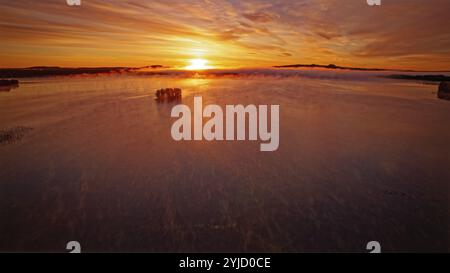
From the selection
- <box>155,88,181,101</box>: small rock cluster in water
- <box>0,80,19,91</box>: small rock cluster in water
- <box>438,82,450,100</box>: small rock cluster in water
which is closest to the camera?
<box>0,80,19,91</box>: small rock cluster in water

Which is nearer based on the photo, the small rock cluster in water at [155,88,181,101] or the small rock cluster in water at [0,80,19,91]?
the small rock cluster in water at [0,80,19,91]

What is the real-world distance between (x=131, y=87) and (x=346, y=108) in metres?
10.4

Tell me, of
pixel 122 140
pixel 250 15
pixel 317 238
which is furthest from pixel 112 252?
pixel 250 15

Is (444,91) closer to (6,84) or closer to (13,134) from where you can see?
(13,134)

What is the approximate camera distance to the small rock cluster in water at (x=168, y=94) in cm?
1179

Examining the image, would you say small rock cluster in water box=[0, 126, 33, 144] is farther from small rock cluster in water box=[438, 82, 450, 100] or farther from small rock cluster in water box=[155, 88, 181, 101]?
small rock cluster in water box=[438, 82, 450, 100]

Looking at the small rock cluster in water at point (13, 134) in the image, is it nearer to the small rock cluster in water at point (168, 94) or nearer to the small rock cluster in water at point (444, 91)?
the small rock cluster in water at point (168, 94)

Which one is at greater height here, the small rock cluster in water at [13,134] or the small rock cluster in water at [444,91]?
the small rock cluster in water at [444,91]

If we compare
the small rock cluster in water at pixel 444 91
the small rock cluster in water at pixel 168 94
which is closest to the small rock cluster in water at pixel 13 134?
the small rock cluster in water at pixel 168 94

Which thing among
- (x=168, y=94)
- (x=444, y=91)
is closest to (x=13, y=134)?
(x=168, y=94)

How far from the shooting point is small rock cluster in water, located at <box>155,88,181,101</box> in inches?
464

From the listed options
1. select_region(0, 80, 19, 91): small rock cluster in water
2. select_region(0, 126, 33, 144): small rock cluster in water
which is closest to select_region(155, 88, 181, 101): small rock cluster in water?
select_region(0, 80, 19, 91): small rock cluster in water

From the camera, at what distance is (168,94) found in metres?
12.0
